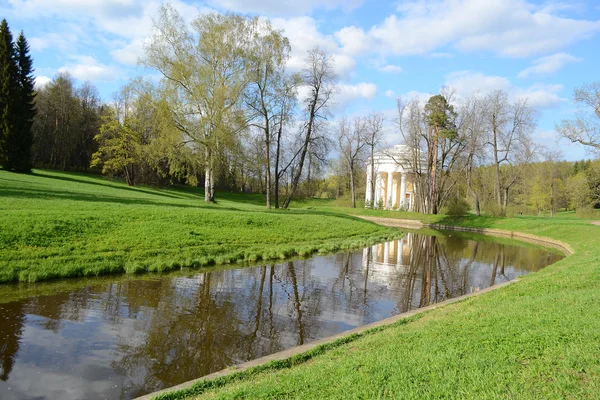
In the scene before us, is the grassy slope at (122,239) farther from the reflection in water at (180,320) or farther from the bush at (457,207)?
the bush at (457,207)

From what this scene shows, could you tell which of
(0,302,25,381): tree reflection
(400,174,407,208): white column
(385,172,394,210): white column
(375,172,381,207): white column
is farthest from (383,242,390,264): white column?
(375,172,381,207): white column

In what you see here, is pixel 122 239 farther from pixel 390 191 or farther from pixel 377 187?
pixel 377 187

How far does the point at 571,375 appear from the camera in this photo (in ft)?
13.1

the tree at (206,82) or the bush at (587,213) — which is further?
the bush at (587,213)

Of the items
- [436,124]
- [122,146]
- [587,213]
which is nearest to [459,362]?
[436,124]

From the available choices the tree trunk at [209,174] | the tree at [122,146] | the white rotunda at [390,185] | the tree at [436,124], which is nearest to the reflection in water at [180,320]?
the tree trunk at [209,174]

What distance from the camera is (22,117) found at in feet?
117

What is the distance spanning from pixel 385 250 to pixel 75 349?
1755cm

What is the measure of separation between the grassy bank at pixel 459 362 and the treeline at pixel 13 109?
3729 cm

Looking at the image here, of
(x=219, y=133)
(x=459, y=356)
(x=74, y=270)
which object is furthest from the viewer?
(x=219, y=133)

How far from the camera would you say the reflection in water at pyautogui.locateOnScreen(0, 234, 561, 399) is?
19.2 feet

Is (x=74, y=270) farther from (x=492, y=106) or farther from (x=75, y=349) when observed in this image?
(x=492, y=106)

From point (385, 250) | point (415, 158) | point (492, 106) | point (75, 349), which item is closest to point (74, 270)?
point (75, 349)

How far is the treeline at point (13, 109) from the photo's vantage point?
112 feet
